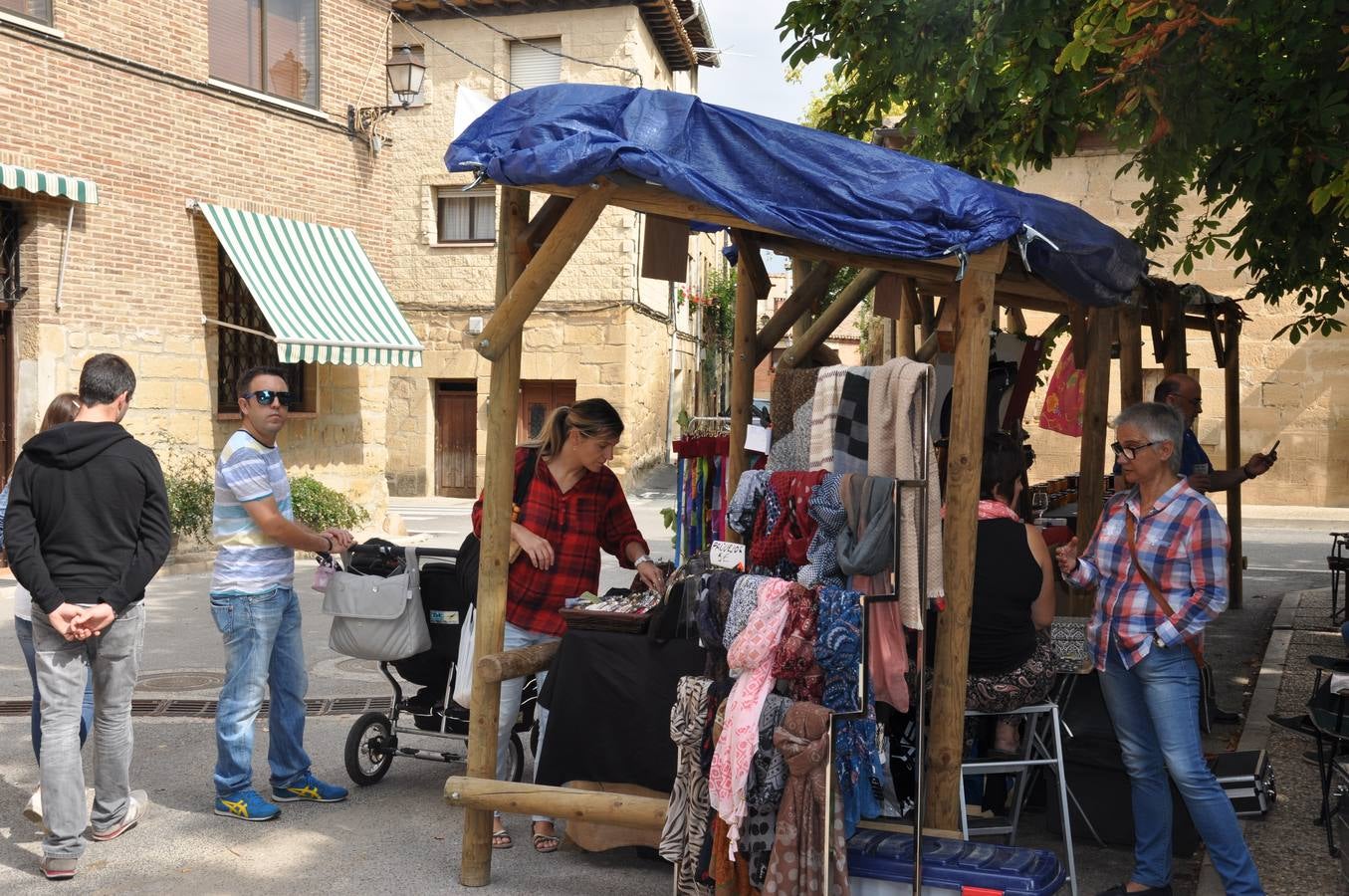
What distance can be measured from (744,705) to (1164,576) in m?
1.53

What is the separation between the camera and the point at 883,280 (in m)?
6.66

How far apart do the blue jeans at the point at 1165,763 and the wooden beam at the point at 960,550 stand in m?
0.54

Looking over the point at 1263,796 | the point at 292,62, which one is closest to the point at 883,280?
the point at 1263,796

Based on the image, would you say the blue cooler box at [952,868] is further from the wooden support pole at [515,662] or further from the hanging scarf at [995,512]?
the wooden support pole at [515,662]

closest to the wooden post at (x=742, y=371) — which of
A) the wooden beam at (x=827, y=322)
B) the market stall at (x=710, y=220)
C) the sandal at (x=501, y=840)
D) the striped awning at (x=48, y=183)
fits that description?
the wooden beam at (x=827, y=322)

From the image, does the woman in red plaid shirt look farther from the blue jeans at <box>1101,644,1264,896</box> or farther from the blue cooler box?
the blue jeans at <box>1101,644,1264,896</box>

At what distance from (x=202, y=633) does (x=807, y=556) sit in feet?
23.7

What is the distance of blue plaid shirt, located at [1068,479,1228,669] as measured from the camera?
4.34 m

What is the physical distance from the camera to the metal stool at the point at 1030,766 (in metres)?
4.67

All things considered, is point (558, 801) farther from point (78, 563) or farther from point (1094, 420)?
point (1094, 420)

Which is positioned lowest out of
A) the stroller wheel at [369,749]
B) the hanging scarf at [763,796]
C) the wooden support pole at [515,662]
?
the stroller wheel at [369,749]

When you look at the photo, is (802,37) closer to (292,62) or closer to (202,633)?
(202,633)

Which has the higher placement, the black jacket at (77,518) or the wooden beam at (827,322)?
the wooden beam at (827,322)

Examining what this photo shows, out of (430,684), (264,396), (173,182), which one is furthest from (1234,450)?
(173,182)
